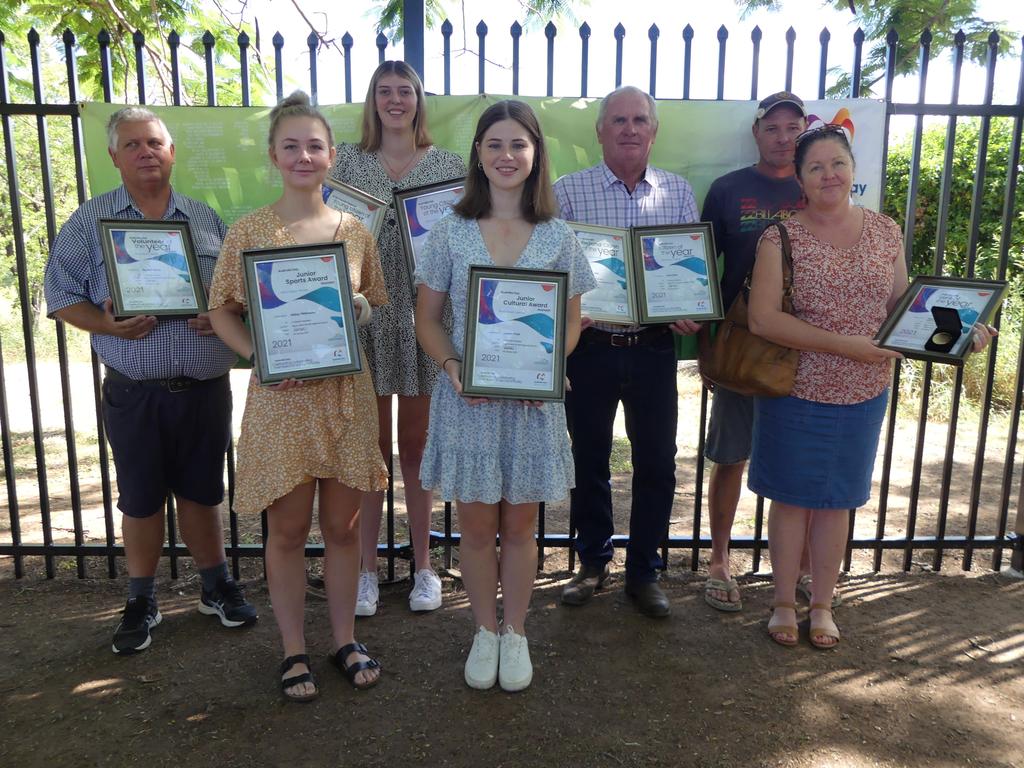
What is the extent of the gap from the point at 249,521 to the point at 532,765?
3.26 meters

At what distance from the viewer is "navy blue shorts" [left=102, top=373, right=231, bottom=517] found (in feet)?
11.1

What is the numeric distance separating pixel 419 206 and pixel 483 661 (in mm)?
1990

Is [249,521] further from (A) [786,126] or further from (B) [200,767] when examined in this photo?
(A) [786,126]

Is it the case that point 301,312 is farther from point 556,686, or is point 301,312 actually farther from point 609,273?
point 556,686

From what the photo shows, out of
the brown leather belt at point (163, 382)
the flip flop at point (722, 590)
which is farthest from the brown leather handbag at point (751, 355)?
the brown leather belt at point (163, 382)

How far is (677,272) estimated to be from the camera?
354cm

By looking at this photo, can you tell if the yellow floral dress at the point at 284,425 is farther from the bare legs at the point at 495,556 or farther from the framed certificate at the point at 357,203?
the bare legs at the point at 495,556

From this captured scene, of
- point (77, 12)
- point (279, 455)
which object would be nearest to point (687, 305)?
point (279, 455)

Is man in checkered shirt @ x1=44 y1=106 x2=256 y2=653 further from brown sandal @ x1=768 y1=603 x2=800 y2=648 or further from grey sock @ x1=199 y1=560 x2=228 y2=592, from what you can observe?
brown sandal @ x1=768 y1=603 x2=800 y2=648


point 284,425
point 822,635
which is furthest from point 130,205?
point 822,635

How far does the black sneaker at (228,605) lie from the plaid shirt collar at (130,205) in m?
1.78

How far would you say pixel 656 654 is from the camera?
139 inches

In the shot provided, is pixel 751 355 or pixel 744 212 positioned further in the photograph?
pixel 744 212

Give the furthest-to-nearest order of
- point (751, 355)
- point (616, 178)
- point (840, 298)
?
1. point (616, 178)
2. point (751, 355)
3. point (840, 298)
